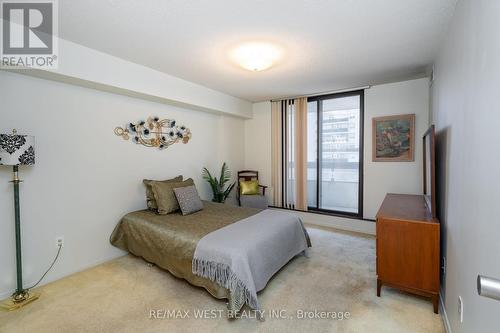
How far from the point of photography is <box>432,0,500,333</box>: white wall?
1.06m

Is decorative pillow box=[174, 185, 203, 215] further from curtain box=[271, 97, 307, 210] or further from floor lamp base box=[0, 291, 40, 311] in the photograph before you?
curtain box=[271, 97, 307, 210]

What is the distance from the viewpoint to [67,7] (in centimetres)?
188

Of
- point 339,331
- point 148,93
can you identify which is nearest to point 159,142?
point 148,93

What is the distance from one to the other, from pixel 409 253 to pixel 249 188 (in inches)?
117

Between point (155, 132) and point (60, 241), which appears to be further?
point (155, 132)

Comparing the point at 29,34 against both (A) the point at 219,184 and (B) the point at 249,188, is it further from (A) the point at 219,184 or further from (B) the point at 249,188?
(B) the point at 249,188

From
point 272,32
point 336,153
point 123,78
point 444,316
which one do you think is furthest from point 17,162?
point 336,153

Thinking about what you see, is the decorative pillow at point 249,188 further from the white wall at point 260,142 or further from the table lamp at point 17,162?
the table lamp at point 17,162

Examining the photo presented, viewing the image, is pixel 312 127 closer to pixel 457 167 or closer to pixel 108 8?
pixel 457 167

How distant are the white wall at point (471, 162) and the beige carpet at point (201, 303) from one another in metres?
0.45

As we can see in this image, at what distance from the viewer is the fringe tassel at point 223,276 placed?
202 centimetres

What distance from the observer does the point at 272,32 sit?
7.35 ft

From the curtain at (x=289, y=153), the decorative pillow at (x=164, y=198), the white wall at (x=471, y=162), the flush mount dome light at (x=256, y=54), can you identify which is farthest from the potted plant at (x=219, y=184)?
the white wall at (x=471, y=162)

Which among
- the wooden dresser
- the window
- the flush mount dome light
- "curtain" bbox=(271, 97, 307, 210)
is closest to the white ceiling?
the flush mount dome light
